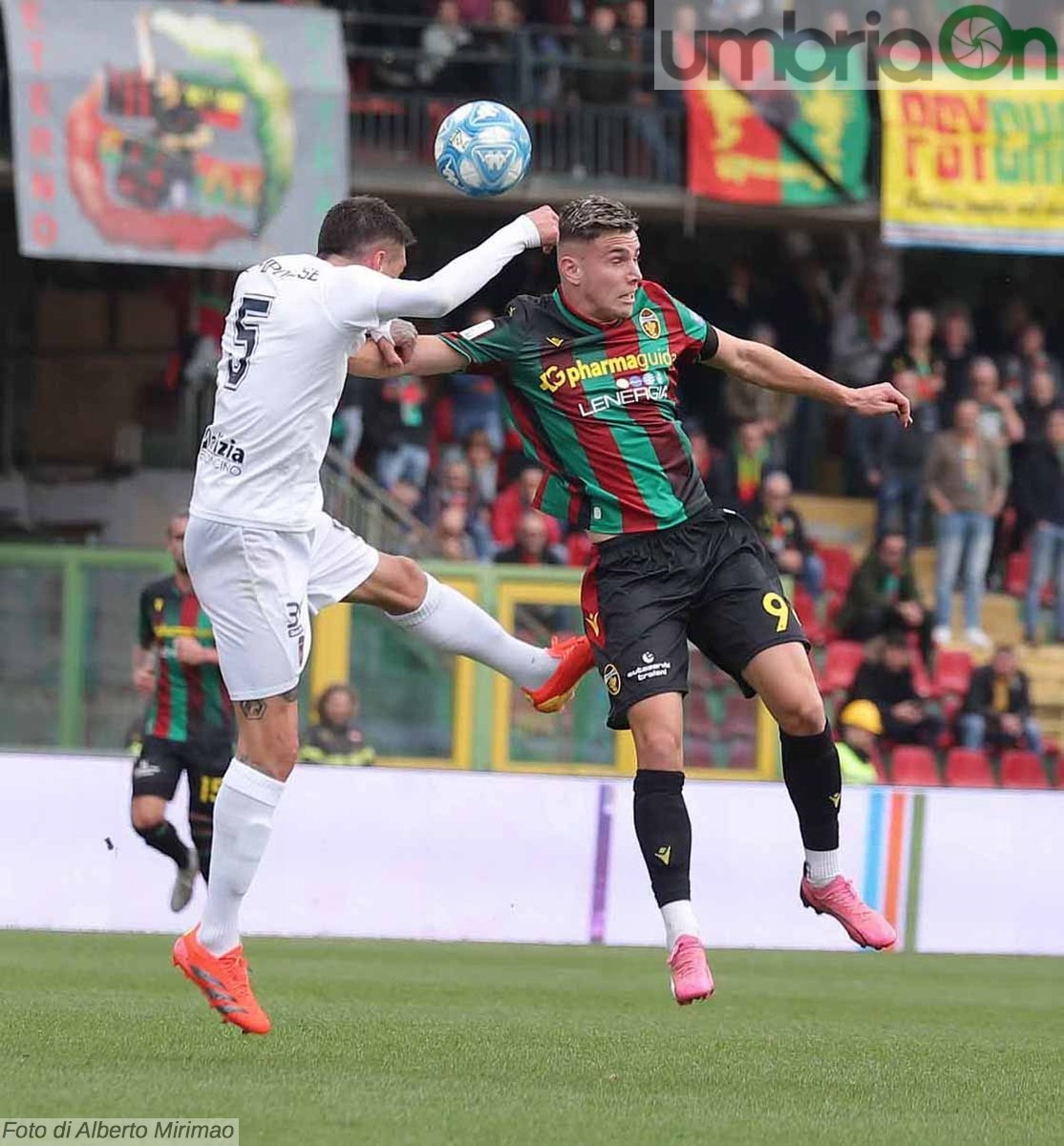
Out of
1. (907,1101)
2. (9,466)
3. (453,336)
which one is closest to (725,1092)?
(907,1101)

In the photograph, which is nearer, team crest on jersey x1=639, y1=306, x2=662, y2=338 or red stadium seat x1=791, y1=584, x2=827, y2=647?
team crest on jersey x1=639, y1=306, x2=662, y2=338

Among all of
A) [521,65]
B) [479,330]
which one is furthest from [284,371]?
[521,65]

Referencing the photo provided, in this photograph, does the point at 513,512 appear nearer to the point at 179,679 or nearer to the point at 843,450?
the point at 843,450

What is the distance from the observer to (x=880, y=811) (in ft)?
45.8

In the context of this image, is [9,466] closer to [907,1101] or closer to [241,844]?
[241,844]

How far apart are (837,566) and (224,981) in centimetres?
1340

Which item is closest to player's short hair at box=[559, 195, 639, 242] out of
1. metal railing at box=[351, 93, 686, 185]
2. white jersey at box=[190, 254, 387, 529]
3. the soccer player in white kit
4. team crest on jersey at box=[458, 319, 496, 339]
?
the soccer player in white kit

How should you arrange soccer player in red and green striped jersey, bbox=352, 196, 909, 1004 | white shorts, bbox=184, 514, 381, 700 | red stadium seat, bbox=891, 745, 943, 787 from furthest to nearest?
red stadium seat, bbox=891, 745, 943, 787
soccer player in red and green striped jersey, bbox=352, 196, 909, 1004
white shorts, bbox=184, 514, 381, 700

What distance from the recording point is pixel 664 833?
7.23 meters

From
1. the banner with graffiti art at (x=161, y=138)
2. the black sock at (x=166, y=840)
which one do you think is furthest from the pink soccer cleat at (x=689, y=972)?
the banner with graffiti art at (x=161, y=138)

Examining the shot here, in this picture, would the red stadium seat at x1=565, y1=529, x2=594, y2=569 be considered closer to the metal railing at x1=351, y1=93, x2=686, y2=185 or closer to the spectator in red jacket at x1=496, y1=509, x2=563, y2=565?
the spectator in red jacket at x1=496, y1=509, x2=563, y2=565

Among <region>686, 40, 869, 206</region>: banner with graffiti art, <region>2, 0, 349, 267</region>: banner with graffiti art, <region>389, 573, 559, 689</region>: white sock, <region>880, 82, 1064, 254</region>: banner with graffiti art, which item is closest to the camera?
<region>389, 573, 559, 689</region>: white sock

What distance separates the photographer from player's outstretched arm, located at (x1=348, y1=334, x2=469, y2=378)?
283 inches

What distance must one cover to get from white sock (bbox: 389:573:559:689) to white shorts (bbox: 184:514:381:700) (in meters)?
1.04
